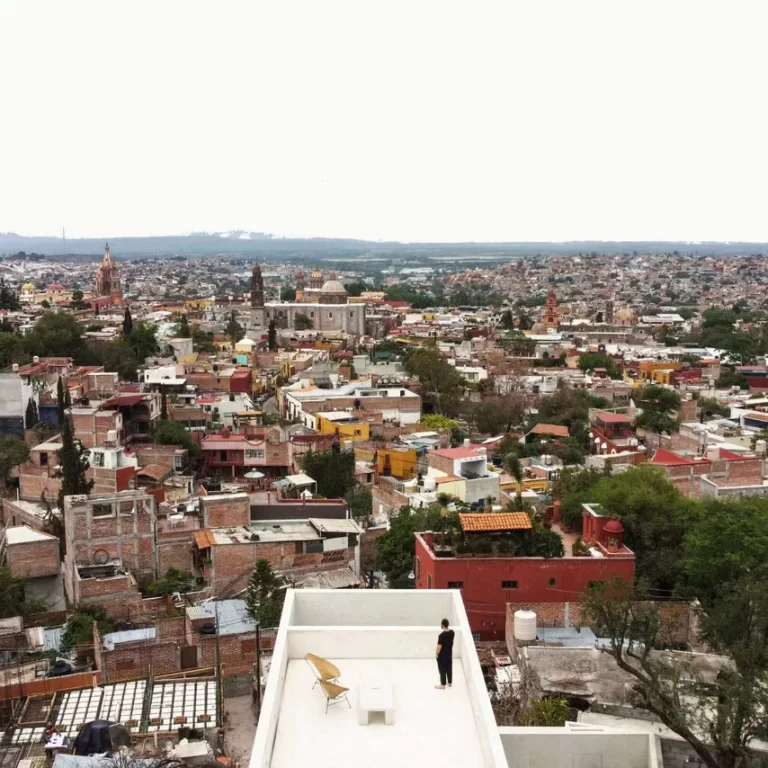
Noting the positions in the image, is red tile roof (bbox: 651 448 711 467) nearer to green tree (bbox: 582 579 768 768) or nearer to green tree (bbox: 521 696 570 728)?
green tree (bbox: 582 579 768 768)

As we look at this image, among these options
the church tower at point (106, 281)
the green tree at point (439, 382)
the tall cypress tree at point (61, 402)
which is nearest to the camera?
the tall cypress tree at point (61, 402)

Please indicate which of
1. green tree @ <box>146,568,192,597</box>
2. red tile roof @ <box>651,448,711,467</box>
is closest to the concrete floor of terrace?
green tree @ <box>146,568,192,597</box>

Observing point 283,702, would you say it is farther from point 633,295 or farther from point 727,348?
point 633,295

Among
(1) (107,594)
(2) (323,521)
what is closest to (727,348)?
(2) (323,521)

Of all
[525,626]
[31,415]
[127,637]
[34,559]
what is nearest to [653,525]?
[525,626]

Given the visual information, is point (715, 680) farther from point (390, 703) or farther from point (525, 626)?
point (390, 703)

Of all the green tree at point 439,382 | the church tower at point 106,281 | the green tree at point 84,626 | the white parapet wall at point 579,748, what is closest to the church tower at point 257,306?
the church tower at point 106,281

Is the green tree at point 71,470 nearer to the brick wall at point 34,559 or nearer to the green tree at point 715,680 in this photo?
the brick wall at point 34,559
